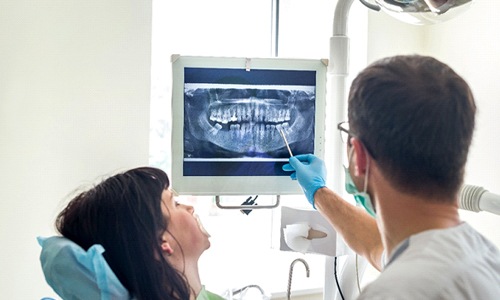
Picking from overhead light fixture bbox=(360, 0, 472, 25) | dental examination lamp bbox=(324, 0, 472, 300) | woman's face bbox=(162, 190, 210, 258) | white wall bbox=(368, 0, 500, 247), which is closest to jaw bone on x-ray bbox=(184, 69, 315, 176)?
dental examination lamp bbox=(324, 0, 472, 300)

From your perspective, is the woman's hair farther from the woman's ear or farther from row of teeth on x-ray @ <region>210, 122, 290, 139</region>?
row of teeth on x-ray @ <region>210, 122, 290, 139</region>

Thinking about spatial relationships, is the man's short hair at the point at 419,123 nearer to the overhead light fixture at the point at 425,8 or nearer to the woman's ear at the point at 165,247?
the overhead light fixture at the point at 425,8

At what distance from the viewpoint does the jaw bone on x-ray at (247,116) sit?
1.92 metres

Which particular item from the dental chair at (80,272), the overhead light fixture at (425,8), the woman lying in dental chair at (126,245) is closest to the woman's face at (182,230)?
the woman lying in dental chair at (126,245)

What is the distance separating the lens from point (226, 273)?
2455mm

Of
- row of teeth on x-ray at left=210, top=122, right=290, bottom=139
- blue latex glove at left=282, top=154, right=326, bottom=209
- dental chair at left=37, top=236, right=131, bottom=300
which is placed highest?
row of teeth on x-ray at left=210, top=122, right=290, bottom=139

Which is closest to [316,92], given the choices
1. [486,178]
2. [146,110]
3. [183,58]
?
[183,58]

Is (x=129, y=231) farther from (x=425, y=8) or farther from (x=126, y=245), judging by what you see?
(x=425, y=8)

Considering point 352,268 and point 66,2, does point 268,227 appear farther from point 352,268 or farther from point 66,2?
point 66,2

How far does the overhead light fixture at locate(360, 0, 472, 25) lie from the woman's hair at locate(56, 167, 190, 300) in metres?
0.83

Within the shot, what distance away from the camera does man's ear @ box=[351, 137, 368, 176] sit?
121 centimetres

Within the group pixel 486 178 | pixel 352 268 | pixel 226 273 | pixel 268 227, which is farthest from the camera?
pixel 268 227

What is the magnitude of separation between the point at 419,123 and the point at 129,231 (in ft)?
2.49

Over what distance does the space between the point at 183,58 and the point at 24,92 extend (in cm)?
51
